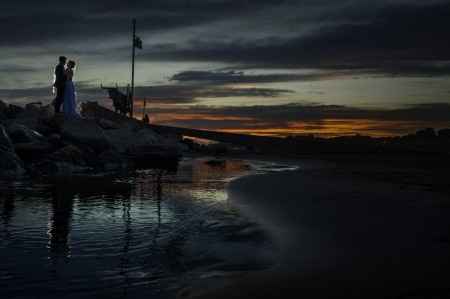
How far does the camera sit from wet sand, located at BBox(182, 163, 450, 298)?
19.5 feet

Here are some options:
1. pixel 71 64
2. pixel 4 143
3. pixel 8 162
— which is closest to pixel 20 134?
pixel 4 143

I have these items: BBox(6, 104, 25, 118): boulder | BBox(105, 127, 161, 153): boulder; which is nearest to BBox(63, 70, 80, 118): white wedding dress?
BBox(105, 127, 161, 153): boulder

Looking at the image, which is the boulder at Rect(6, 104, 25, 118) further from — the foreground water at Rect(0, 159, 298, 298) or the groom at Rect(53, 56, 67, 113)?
the foreground water at Rect(0, 159, 298, 298)

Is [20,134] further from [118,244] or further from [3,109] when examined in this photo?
[118,244]

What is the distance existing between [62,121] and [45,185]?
41.9 feet

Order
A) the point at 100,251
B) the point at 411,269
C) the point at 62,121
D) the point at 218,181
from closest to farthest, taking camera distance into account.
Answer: the point at 411,269 < the point at 100,251 < the point at 218,181 < the point at 62,121

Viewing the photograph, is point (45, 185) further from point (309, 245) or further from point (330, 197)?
point (309, 245)

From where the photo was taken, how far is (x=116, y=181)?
1950cm

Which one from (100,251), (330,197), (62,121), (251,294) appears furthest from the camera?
(62,121)

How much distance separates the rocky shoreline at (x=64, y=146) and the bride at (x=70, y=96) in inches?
24.2

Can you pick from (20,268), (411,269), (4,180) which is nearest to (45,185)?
(4,180)

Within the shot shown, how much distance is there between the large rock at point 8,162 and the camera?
2055 cm

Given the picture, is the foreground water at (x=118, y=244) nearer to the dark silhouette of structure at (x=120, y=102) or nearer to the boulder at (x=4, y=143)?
the boulder at (x=4, y=143)

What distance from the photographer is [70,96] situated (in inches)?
1174
